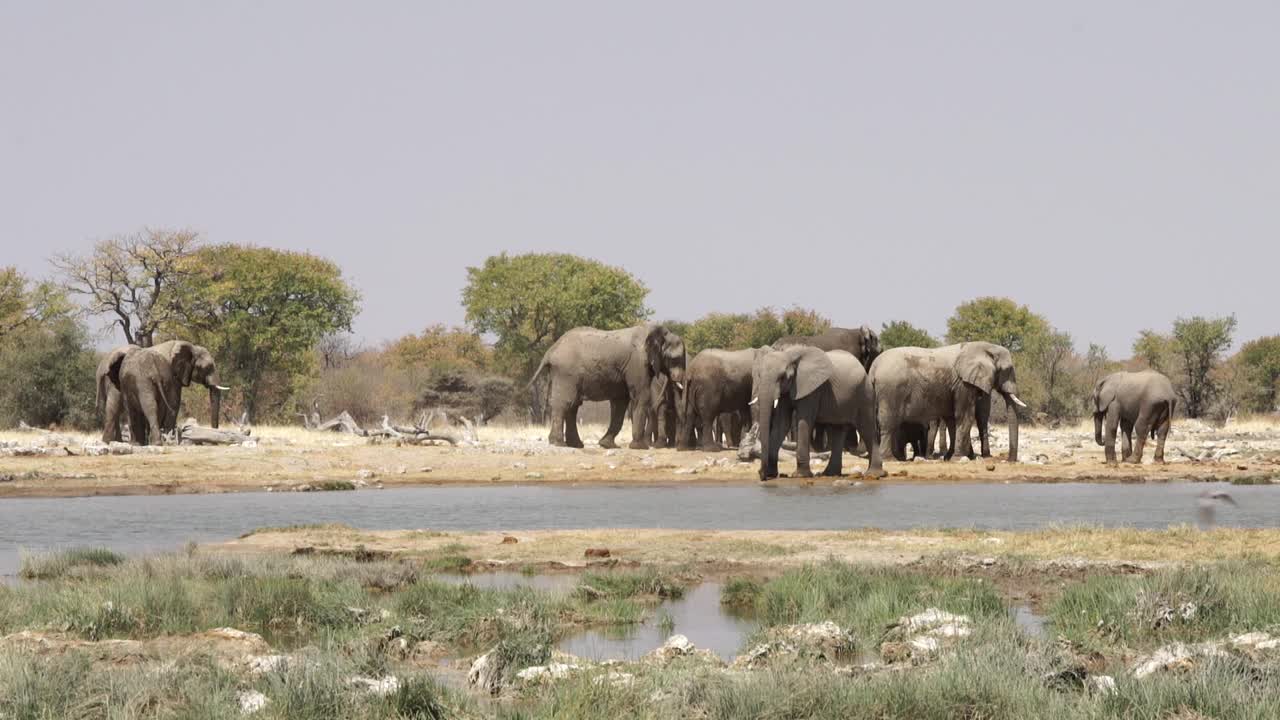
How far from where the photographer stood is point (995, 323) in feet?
259

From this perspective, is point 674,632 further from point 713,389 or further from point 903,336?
point 903,336

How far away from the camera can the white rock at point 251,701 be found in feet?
30.4

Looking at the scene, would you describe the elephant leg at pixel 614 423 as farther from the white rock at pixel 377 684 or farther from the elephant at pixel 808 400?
the white rock at pixel 377 684

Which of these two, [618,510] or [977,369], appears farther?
[977,369]

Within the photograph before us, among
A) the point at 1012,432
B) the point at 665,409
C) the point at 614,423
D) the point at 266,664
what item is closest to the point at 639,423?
the point at 614,423

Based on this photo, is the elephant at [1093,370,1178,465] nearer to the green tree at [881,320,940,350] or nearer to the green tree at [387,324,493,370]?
the green tree at [881,320,940,350]

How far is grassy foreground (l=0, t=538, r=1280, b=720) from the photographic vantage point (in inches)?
363

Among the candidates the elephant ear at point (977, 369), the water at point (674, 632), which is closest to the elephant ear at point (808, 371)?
the elephant ear at point (977, 369)

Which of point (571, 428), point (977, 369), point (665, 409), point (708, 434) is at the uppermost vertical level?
point (977, 369)

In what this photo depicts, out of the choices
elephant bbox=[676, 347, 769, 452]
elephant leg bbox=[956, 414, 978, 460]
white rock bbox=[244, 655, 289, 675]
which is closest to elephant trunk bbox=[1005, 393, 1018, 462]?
elephant leg bbox=[956, 414, 978, 460]

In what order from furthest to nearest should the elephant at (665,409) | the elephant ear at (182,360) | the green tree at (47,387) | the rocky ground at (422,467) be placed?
the green tree at (47,387), the elephant at (665,409), the elephant ear at (182,360), the rocky ground at (422,467)

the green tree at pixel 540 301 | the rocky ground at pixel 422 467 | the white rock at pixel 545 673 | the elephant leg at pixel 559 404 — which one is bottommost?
the white rock at pixel 545 673

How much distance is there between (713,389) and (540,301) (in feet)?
112

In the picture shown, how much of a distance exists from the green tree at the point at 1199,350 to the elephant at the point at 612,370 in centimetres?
3633
